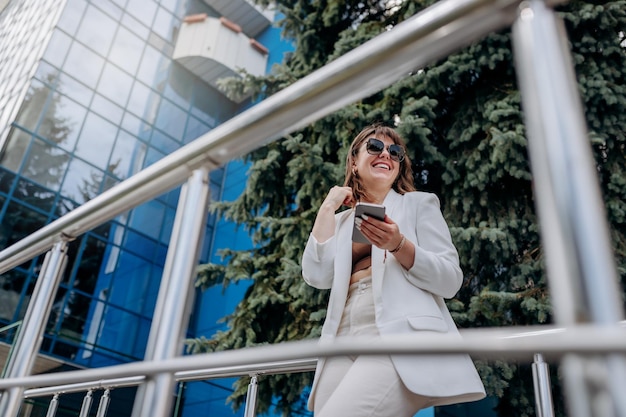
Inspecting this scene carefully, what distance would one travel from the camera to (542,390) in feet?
6.81

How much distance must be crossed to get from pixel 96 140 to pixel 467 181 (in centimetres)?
1334

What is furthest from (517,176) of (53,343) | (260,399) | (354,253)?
(53,343)

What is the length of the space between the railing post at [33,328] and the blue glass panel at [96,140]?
15.2m

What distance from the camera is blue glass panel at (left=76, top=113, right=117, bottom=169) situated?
15.5 meters

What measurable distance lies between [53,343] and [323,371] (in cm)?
1356

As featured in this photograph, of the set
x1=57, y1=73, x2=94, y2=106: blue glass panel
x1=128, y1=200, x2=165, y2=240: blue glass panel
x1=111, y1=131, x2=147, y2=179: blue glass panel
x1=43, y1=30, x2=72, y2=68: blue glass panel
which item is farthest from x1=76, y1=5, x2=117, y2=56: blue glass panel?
x1=128, y1=200, x2=165, y2=240: blue glass panel

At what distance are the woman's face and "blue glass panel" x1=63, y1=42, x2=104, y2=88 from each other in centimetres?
1608

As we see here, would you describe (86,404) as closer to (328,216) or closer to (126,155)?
(328,216)

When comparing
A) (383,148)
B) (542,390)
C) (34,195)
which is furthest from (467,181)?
(34,195)

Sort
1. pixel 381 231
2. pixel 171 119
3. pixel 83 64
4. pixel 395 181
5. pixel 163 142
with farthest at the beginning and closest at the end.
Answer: pixel 171 119, pixel 163 142, pixel 83 64, pixel 395 181, pixel 381 231

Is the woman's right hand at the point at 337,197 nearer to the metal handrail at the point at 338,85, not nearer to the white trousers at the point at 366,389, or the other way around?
the white trousers at the point at 366,389

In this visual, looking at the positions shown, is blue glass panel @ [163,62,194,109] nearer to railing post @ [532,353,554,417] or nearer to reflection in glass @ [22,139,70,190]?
reflection in glass @ [22,139,70,190]

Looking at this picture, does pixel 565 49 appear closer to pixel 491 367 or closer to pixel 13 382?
pixel 13 382

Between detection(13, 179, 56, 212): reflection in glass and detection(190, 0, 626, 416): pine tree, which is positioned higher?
detection(13, 179, 56, 212): reflection in glass
